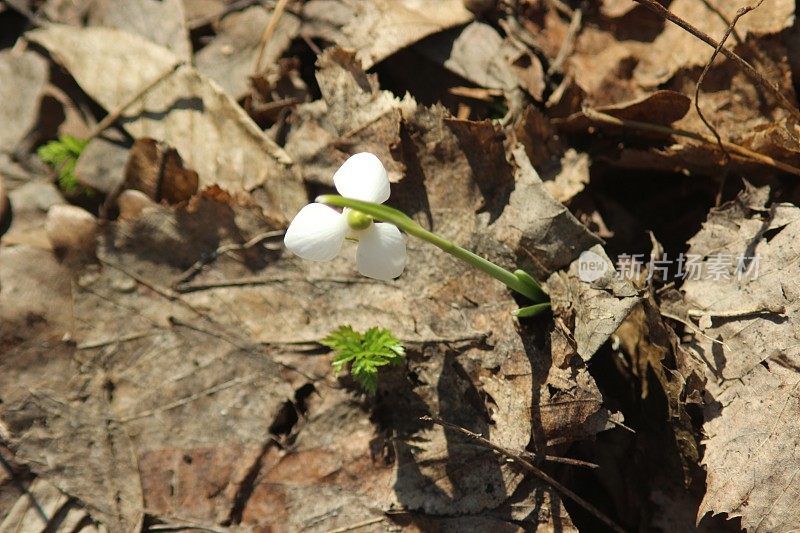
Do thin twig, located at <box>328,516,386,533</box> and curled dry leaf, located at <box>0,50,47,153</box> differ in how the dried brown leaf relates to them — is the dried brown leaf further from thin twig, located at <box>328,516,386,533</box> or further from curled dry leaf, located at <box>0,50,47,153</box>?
thin twig, located at <box>328,516,386,533</box>

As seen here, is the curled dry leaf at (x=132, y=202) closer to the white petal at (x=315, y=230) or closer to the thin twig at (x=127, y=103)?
the thin twig at (x=127, y=103)

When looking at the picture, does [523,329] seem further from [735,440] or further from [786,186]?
[786,186]

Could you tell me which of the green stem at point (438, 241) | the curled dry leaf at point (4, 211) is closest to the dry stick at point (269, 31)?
the curled dry leaf at point (4, 211)

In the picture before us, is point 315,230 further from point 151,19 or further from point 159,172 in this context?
point 151,19

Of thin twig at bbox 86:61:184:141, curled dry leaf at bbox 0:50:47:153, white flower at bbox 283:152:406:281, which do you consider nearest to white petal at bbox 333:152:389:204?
white flower at bbox 283:152:406:281

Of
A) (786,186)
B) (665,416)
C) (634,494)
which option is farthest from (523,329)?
(786,186)
